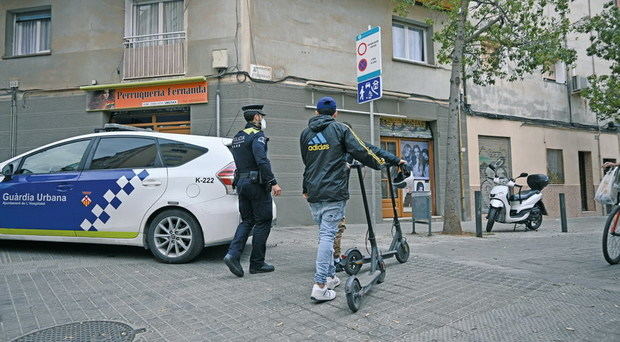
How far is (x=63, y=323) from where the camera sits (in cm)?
344

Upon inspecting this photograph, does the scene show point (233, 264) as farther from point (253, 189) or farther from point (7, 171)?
point (7, 171)

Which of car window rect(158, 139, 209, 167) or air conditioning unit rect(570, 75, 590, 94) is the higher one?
Result: air conditioning unit rect(570, 75, 590, 94)

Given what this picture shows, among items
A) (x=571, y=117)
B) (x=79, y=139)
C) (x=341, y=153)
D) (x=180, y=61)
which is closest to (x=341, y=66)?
(x=180, y=61)

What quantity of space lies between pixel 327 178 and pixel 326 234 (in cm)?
48

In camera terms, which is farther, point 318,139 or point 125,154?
point 125,154

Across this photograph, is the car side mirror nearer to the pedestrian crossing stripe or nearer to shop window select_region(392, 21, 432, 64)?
the pedestrian crossing stripe

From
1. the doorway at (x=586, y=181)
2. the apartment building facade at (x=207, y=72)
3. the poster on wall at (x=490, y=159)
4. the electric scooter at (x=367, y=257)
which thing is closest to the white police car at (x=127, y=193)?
the electric scooter at (x=367, y=257)

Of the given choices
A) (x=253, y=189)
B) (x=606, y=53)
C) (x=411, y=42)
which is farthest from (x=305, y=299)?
(x=606, y=53)

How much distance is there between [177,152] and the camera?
18.9 feet

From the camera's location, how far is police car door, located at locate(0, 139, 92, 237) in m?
5.81

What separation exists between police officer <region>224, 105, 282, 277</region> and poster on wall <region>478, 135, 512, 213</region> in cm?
1124

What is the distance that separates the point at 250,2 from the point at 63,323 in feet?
29.7

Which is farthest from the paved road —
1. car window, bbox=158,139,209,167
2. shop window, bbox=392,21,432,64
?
shop window, bbox=392,21,432,64

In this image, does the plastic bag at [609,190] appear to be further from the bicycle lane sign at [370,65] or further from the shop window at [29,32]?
the shop window at [29,32]
